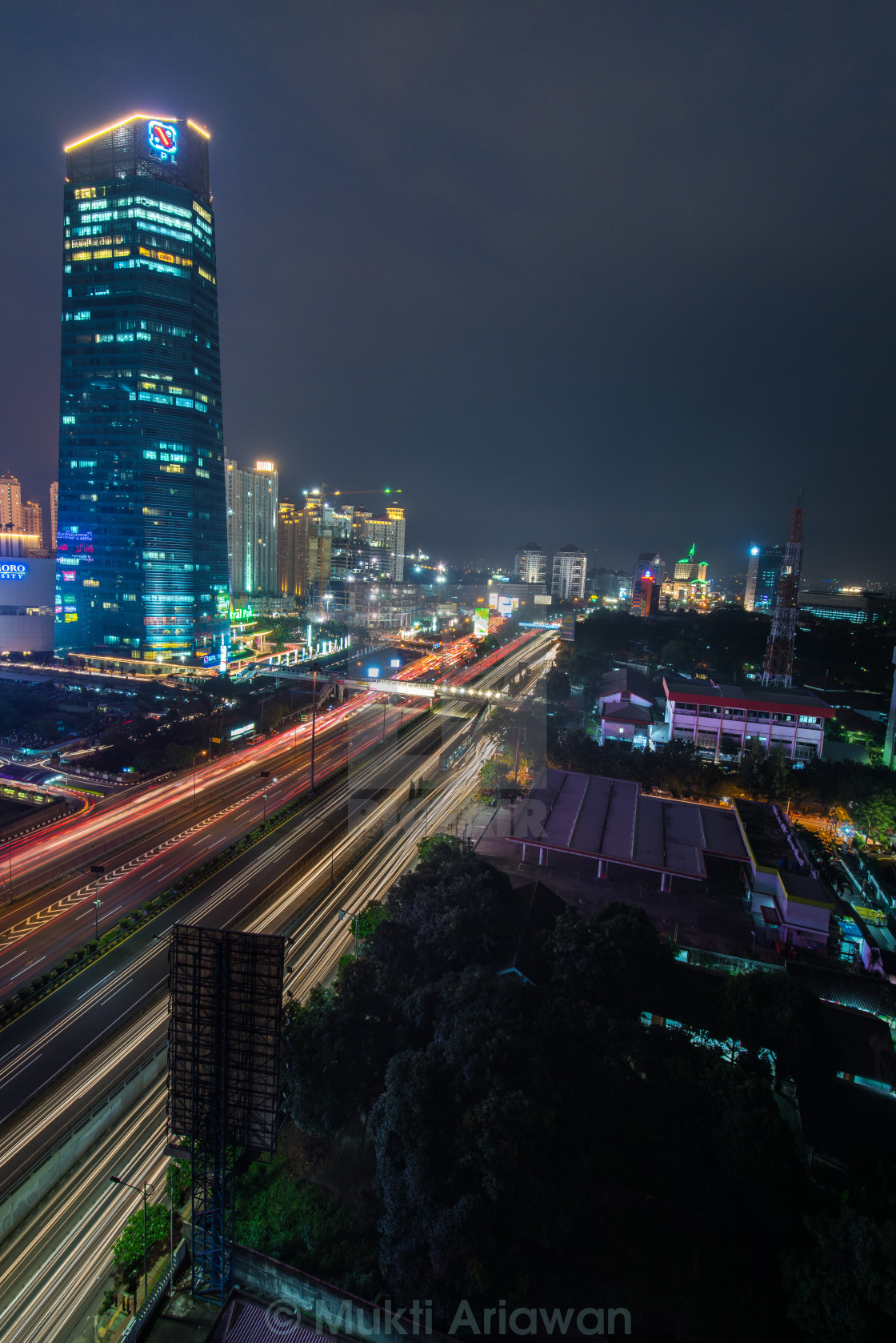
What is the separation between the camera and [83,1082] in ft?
34.0

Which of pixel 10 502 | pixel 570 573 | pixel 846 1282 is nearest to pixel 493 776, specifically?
pixel 846 1282

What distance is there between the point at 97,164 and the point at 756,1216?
6529 cm

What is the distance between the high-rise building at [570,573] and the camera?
354ft

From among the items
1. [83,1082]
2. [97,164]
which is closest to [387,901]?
[83,1082]

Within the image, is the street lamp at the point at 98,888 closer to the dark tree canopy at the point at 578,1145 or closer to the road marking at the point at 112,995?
the road marking at the point at 112,995

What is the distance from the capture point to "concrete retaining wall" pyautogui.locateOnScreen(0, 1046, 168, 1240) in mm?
8438

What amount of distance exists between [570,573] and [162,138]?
81.5 metres

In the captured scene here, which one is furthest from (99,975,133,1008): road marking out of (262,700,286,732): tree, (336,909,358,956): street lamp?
(262,700,286,732): tree

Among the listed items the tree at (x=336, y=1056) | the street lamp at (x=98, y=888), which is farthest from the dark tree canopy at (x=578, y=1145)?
the street lamp at (x=98, y=888)

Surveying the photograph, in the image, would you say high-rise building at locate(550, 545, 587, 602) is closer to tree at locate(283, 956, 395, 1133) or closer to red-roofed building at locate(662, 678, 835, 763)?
red-roofed building at locate(662, 678, 835, 763)

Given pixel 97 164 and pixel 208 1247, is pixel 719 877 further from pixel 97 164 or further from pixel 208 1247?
pixel 97 164

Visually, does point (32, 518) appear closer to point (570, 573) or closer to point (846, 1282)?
point (570, 573)

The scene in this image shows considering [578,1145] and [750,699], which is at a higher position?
[750,699]

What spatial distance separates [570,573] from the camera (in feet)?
356
